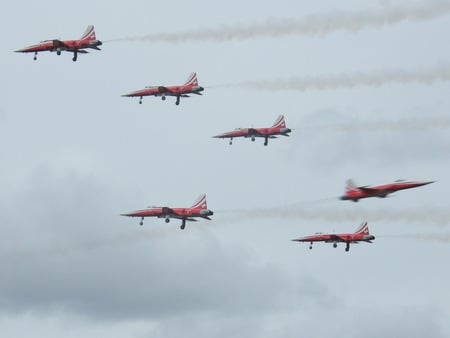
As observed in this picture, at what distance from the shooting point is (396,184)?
607 ft

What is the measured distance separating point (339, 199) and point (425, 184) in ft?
32.5

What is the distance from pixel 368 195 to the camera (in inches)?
7343

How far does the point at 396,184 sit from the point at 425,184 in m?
6.08

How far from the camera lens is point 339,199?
607 feet

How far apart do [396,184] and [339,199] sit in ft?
19.4

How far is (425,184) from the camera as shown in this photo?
Answer: 180 meters

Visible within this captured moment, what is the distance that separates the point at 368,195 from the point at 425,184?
868 centimetres

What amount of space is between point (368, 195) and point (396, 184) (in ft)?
10.6

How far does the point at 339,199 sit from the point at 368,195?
131 inches
